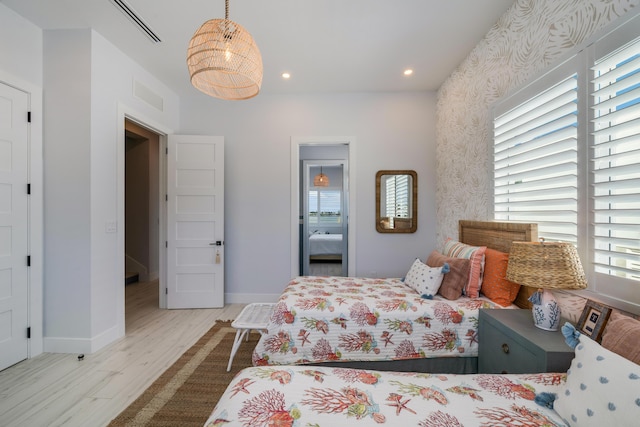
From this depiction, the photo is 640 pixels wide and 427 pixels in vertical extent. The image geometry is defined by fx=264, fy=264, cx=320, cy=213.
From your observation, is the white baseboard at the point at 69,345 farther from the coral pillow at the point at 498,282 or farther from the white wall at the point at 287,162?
the coral pillow at the point at 498,282

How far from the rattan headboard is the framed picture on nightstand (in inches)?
20.9

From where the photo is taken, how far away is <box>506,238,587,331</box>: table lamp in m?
1.33

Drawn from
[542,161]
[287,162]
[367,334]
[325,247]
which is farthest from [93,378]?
[325,247]

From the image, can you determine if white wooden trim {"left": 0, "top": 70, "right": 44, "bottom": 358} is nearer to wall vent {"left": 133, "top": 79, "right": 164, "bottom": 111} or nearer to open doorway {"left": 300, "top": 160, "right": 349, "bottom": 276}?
wall vent {"left": 133, "top": 79, "right": 164, "bottom": 111}

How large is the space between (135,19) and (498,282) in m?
3.53

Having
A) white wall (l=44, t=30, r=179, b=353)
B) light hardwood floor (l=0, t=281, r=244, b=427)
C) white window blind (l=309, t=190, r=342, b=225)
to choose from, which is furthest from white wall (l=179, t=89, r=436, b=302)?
white window blind (l=309, t=190, r=342, b=225)

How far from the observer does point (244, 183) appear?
357 cm

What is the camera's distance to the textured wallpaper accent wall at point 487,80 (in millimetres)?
1520

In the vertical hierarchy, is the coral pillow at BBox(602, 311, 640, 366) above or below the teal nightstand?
above

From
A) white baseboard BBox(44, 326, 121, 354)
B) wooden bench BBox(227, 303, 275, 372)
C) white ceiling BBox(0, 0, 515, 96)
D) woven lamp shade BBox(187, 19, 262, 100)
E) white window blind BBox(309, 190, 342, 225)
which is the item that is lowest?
white baseboard BBox(44, 326, 121, 354)

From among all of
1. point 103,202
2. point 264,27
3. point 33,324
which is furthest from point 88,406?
point 264,27

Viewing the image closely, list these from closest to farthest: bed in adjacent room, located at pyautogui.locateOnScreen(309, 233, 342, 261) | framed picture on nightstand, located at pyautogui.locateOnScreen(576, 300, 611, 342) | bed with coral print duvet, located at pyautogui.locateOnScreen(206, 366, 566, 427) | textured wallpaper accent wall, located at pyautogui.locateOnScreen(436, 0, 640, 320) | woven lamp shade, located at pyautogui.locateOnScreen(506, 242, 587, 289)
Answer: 1. bed with coral print duvet, located at pyautogui.locateOnScreen(206, 366, 566, 427)
2. framed picture on nightstand, located at pyautogui.locateOnScreen(576, 300, 611, 342)
3. woven lamp shade, located at pyautogui.locateOnScreen(506, 242, 587, 289)
4. textured wallpaper accent wall, located at pyautogui.locateOnScreen(436, 0, 640, 320)
5. bed in adjacent room, located at pyautogui.locateOnScreen(309, 233, 342, 261)

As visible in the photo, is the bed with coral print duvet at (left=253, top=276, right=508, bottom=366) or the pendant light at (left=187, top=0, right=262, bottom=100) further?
the bed with coral print duvet at (left=253, top=276, right=508, bottom=366)

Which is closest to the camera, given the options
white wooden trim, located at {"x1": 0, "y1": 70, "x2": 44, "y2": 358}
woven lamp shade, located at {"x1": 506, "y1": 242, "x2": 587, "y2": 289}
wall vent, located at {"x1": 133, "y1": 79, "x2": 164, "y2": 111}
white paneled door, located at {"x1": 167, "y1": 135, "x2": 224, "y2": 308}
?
woven lamp shade, located at {"x1": 506, "y1": 242, "x2": 587, "y2": 289}
